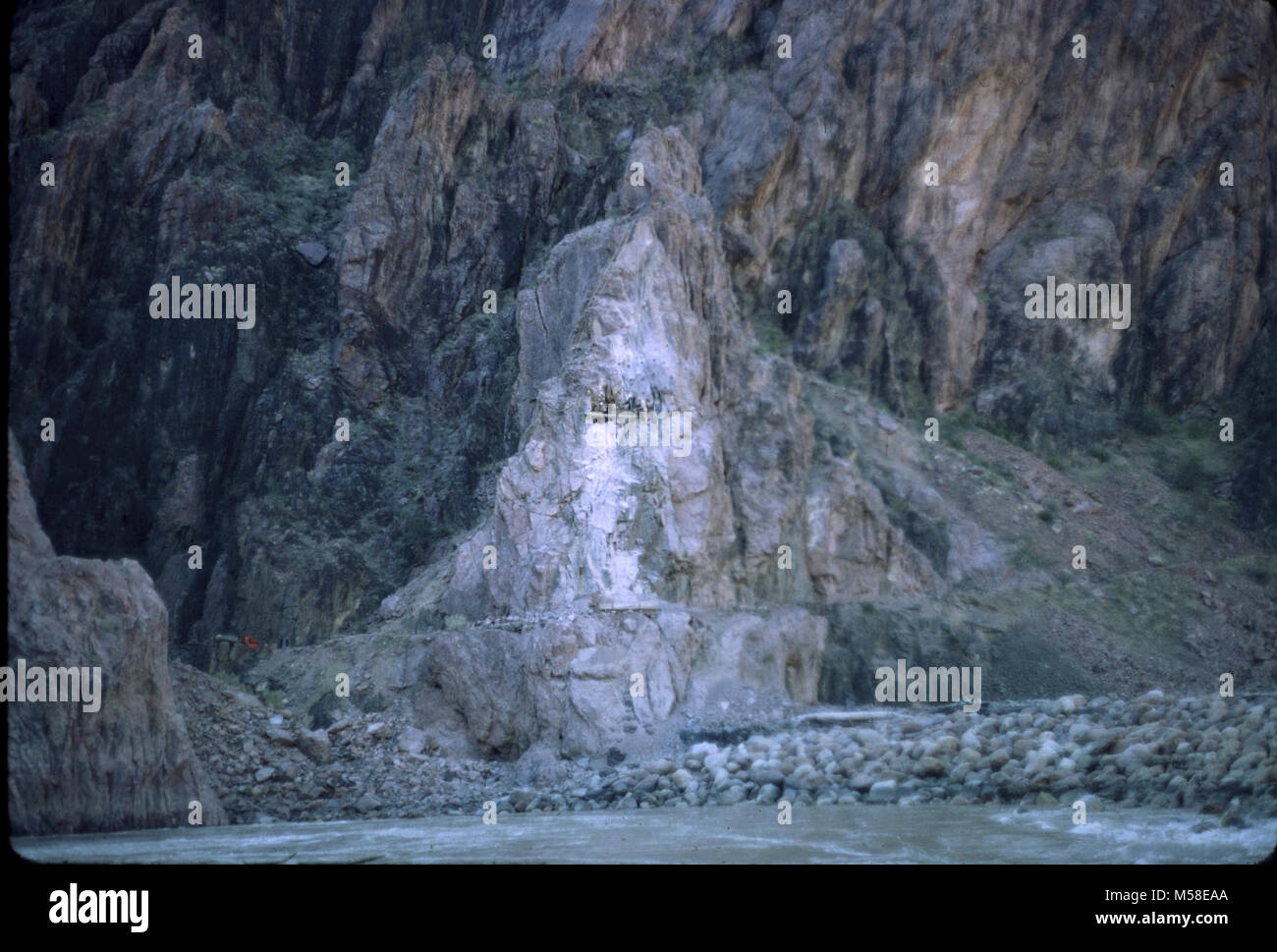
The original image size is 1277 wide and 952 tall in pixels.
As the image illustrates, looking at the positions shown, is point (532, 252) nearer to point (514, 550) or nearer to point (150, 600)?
point (514, 550)

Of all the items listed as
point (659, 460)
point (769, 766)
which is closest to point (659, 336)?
point (659, 460)

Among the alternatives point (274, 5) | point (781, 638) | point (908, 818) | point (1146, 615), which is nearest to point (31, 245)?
point (274, 5)

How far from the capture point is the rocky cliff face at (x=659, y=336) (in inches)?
1439

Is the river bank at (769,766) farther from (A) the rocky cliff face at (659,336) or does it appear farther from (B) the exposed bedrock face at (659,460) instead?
(B) the exposed bedrock face at (659,460)

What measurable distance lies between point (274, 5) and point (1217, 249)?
3327 centimetres

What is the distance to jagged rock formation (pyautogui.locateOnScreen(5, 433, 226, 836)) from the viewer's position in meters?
22.4

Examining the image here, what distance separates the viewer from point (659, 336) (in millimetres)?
37469

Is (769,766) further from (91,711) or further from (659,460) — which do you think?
(91,711)

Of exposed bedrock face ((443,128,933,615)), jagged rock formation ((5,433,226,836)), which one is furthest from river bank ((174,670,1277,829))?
exposed bedrock face ((443,128,933,615))

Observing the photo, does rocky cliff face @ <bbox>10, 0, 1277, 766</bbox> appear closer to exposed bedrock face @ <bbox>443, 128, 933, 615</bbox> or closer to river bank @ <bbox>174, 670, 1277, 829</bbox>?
exposed bedrock face @ <bbox>443, 128, 933, 615</bbox>

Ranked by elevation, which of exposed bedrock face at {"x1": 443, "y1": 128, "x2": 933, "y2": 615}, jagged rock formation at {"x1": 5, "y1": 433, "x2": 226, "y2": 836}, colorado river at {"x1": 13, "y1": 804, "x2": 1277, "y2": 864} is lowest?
colorado river at {"x1": 13, "y1": 804, "x2": 1277, "y2": 864}

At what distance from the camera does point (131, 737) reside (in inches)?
945

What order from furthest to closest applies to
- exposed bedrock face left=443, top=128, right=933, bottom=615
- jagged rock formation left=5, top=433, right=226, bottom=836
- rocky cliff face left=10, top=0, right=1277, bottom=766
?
rocky cliff face left=10, top=0, right=1277, bottom=766
exposed bedrock face left=443, top=128, right=933, bottom=615
jagged rock formation left=5, top=433, right=226, bottom=836

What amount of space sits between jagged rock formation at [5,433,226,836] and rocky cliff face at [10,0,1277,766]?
30.3ft
